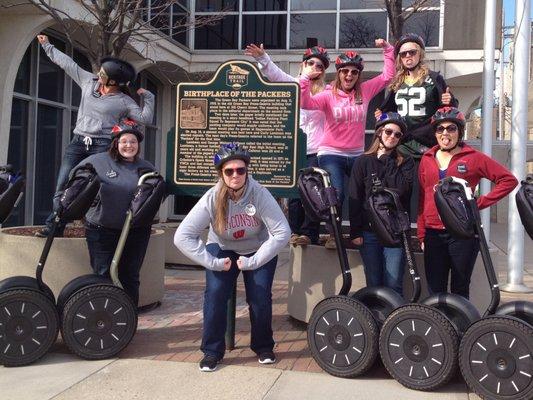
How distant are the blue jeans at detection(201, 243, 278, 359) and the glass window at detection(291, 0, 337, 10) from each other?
12.1 m

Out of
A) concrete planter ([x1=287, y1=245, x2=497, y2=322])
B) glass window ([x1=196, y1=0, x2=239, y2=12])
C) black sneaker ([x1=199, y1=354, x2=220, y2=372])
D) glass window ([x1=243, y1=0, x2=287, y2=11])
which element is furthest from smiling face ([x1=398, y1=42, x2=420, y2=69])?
glass window ([x1=196, y1=0, x2=239, y2=12])

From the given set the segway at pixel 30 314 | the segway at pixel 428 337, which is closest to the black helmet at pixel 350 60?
the segway at pixel 428 337

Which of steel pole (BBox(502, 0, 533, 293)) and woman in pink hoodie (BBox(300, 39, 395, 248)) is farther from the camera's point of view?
steel pole (BBox(502, 0, 533, 293))

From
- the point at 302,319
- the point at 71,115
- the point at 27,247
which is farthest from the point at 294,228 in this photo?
the point at 71,115

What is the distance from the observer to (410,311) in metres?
4.46

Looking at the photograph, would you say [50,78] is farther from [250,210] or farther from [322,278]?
[250,210]

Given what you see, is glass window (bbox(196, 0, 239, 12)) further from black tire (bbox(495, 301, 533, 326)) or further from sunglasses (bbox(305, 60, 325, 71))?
black tire (bbox(495, 301, 533, 326))

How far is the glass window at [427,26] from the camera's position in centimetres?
1511

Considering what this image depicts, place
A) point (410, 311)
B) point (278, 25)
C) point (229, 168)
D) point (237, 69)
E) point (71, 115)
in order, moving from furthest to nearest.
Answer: point (278, 25) → point (71, 115) → point (237, 69) → point (229, 168) → point (410, 311)

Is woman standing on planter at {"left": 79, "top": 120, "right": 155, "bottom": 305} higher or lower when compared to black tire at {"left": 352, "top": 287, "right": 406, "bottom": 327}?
higher

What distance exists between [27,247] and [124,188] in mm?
1533

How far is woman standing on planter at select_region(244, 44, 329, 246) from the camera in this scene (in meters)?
5.88

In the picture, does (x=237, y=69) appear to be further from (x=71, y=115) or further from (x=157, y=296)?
(x=71, y=115)

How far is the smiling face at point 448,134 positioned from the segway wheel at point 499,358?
4.61 ft
